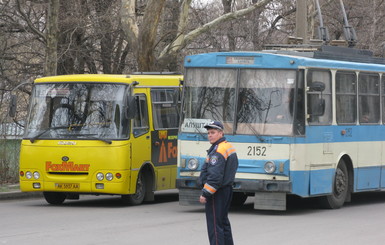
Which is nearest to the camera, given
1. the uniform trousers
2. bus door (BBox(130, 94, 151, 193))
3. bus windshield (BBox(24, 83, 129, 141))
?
the uniform trousers

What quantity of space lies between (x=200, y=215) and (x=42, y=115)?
4.07m

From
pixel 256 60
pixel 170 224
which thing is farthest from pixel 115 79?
pixel 170 224

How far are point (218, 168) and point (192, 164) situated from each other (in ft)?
21.5

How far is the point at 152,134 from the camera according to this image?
63.1 ft

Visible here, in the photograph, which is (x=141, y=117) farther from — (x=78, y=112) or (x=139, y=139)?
(x=78, y=112)

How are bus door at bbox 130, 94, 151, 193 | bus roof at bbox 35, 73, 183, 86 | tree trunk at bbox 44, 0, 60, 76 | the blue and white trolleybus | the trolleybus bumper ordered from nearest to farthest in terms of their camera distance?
the trolleybus bumper, the blue and white trolleybus, bus door at bbox 130, 94, 151, 193, bus roof at bbox 35, 73, 183, 86, tree trunk at bbox 44, 0, 60, 76

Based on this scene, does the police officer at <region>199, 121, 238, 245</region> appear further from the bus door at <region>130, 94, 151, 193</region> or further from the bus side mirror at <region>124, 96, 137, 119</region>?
the bus door at <region>130, 94, 151, 193</region>

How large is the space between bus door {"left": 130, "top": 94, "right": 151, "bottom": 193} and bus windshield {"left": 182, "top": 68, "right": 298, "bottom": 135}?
69.6 inches

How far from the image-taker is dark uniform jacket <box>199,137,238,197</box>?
1008 cm

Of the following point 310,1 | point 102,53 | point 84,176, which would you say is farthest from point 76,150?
point 310,1

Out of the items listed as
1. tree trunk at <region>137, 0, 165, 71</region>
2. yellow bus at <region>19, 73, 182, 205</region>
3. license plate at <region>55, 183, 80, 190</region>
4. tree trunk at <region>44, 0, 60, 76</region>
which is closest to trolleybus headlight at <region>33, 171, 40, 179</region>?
yellow bus at <region>19, 73, 182, 205</region>

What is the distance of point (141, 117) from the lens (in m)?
18.9

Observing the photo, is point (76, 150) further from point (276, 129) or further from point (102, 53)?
point (102, 53)

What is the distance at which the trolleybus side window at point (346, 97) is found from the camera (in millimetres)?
17953
